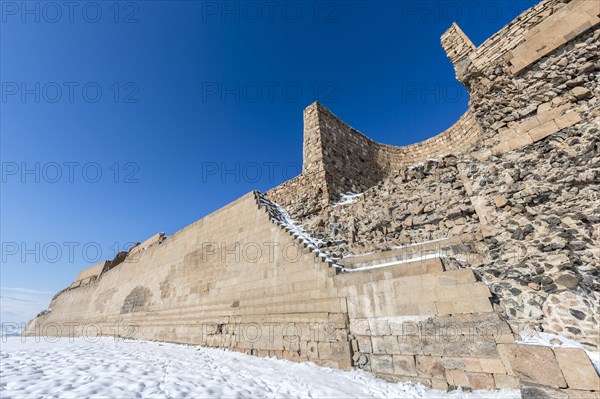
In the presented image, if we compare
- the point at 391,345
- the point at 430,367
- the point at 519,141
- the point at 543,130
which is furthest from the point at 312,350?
the point at 543,130

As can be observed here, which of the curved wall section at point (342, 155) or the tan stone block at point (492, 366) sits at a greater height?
the curved wall section at point (342, 155)

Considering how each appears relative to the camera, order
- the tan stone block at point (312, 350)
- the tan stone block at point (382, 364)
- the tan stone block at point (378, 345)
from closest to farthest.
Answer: the tan stone block at point (382, 364), the tan stone block at point (378, 345), the tan stone block at point (312, 350)

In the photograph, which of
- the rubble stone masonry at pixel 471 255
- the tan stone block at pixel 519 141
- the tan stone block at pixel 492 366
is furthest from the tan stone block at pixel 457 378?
the tan stone block at pixel 519 141

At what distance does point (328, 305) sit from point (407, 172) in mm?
4679

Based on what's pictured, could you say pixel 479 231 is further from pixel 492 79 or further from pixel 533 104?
pixel 492 79

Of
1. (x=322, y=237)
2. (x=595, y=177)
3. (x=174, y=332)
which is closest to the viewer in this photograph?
(x=595, y=177)

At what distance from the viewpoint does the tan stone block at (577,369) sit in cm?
326

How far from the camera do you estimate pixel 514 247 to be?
491 cm

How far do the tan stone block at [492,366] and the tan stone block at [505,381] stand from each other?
66 mm

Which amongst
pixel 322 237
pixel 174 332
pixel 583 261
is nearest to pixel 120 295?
pixel 174 332

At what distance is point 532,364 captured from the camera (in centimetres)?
372

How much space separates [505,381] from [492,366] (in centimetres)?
22

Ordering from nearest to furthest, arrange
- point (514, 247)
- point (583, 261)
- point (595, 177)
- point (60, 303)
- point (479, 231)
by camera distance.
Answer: point (583, 261) < point (595, 177) < point (514, 247) < point (479, 231) < point (60, 303)

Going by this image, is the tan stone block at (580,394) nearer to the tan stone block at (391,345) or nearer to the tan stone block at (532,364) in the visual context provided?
the tan stone block at (532,364)
